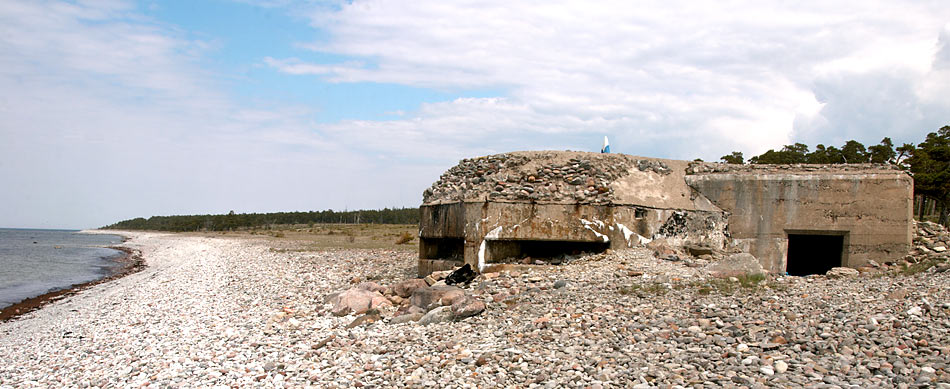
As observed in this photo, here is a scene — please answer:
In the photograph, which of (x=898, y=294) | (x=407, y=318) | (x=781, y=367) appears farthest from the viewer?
(x=407, y=318)

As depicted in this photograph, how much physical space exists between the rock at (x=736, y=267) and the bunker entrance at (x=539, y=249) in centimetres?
252

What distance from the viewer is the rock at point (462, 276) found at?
37.5ft

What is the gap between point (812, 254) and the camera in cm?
1538

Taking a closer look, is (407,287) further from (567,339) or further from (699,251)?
(699,251)

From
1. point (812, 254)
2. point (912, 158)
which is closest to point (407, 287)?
point (812, 254)

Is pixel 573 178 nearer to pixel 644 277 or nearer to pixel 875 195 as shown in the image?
pixel 644 277

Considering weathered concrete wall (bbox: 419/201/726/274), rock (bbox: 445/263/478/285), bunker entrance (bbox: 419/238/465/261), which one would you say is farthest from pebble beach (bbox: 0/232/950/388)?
bunker entrance (bbox: 419/238/465/261)

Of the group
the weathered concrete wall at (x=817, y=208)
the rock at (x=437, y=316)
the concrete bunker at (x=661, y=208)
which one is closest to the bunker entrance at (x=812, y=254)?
the concrete bunker at (x=661, y=208)

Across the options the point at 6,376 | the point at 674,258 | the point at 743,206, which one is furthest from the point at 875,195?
the point at 6,376

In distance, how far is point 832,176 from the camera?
499 inches

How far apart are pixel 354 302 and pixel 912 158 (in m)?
30.1

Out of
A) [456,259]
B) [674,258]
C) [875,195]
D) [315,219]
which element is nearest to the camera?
[674,258]

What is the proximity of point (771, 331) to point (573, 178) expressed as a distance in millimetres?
6463

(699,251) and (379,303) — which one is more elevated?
(699,251)
